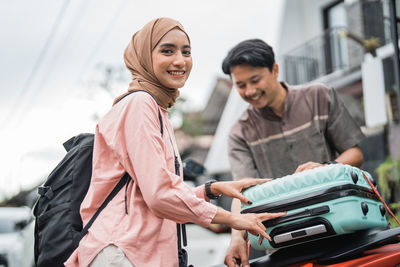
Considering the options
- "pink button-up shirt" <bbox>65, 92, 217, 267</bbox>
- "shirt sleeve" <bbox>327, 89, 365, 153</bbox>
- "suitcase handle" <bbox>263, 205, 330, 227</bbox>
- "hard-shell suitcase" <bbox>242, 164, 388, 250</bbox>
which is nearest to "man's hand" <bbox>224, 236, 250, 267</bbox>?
"hard-shell suitcase" <bbox>242, 164, 388, 250</bbox>

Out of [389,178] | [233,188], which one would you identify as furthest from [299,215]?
[389,178]

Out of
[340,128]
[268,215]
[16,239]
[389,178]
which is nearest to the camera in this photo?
[268,215]

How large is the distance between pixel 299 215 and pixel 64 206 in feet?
3.21

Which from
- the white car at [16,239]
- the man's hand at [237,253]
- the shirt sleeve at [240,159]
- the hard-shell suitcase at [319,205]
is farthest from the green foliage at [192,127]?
the hard-shell suitcase at [319,205]

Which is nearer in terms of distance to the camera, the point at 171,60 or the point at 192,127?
the point at 171,60

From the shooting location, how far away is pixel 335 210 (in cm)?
191

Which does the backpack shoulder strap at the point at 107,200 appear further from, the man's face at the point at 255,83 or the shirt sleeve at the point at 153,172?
the man's face at the point at 255,83

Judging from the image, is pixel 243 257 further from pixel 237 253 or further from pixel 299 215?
pixel 299 215

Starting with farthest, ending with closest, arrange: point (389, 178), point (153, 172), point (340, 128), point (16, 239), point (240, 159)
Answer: point (16, 239) < point (389, 178) < point (240, 159) < point (340, 128) < point (153, 172)

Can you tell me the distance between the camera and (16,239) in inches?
423

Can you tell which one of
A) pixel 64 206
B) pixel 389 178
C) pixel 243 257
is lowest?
pixel 389 178

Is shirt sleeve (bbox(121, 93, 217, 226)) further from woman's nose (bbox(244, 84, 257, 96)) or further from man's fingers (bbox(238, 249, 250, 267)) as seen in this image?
woman's nose (bbox(244, 84, 257, 96))

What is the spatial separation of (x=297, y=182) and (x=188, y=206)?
1.79ft

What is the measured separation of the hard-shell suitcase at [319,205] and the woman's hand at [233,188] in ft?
0.27
